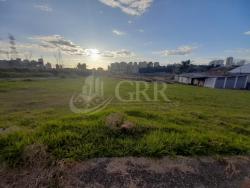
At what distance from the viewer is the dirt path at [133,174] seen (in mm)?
1980

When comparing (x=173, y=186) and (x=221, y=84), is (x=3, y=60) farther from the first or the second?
(x=173, y=186)

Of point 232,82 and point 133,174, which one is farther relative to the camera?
point 232,82

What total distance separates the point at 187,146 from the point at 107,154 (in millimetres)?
1480

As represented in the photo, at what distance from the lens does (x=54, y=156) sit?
92.0 inches

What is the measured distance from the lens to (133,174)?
7.05 feet

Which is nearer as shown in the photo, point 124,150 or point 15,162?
point 15,162

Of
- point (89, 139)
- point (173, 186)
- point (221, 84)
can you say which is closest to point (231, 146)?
point (173, 186)

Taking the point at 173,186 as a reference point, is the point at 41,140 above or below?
above

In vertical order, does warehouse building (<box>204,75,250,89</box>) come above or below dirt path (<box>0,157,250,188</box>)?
below

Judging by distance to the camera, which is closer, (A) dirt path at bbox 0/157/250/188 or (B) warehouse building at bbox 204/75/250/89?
(A) dirt path at bbox 0/157/250/188

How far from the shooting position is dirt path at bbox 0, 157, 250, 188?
1980mm

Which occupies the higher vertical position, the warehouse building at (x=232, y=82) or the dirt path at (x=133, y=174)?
the dirt path at (x=133, y=174)

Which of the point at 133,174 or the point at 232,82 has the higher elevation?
the point at 133,174

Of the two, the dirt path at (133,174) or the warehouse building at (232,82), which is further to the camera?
the warehouse building at (232,82)
